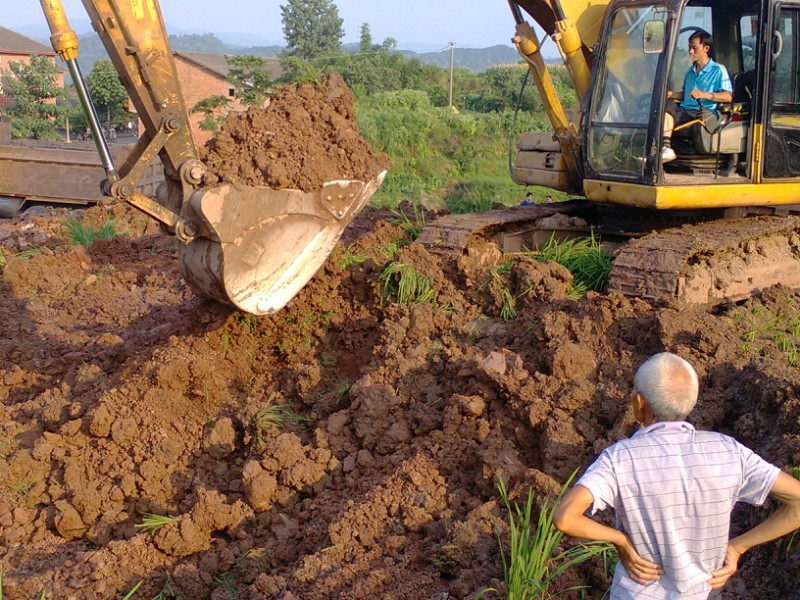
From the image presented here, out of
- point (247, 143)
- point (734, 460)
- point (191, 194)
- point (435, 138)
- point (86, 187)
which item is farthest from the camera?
point (435, 138)

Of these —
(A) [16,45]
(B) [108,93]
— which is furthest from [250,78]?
(A) [16,45]

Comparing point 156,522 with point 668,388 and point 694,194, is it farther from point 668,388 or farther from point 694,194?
point 694,194

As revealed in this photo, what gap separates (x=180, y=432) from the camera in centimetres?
562

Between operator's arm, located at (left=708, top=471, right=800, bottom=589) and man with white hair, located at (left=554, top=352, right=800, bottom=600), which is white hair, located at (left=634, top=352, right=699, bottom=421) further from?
operator's arm, located at (left=708, top=471, right=800, bottom=589)

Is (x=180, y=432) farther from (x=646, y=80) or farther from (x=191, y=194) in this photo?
(x=646, y=80)

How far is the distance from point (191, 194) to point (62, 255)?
195 inches

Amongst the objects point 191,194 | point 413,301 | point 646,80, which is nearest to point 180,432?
point 191,194

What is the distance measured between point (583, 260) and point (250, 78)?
74.6 ft

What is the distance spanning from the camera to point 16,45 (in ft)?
233

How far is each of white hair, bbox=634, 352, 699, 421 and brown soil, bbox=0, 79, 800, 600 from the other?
125cm

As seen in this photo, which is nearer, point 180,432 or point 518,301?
point 180,432

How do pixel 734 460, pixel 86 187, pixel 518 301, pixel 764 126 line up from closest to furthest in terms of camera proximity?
pixel 734 460 → pixel 518 301 → pixel 764 126 → pixel 86 187

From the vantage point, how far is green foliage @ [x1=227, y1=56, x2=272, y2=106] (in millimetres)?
26484

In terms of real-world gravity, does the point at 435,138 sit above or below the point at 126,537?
above
